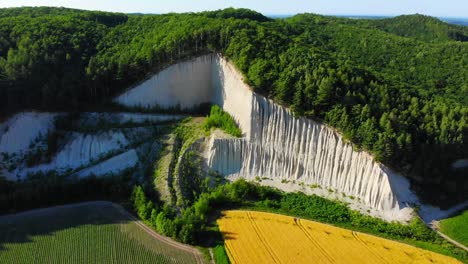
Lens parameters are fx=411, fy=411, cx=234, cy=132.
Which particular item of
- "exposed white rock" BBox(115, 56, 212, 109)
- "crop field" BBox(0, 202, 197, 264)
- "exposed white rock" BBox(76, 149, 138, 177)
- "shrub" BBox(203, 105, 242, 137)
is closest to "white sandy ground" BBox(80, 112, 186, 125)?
"exposed white rock" BBox(115, 56, 212, 109)

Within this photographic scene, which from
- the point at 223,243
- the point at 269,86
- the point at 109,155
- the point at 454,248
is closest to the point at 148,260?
the point at 223,243

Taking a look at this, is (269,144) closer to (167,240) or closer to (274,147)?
(274,147)

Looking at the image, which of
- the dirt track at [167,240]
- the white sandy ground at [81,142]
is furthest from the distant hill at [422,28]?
the dirt track at [167,240]

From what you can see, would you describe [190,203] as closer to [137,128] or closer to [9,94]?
[137,128]

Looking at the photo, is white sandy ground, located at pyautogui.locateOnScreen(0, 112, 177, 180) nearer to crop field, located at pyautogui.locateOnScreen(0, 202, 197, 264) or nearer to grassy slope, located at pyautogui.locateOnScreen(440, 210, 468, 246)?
crop field, located at pyautogui.locateOnScreen(0, 202, 197, 264)

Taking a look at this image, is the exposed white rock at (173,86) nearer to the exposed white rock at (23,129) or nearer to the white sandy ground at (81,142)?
the white sandy ground at (81,142)
